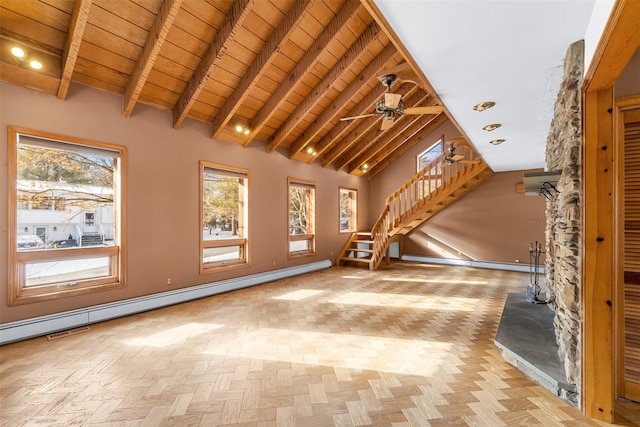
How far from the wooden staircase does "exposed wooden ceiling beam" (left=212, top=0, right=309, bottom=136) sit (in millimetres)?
4627

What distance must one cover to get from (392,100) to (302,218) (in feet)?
14.8

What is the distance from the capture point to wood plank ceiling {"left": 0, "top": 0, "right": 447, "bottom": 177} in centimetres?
299

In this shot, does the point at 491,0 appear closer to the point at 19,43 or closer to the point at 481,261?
the point at 19,43

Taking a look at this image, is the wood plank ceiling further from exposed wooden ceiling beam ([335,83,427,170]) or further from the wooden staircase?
the wooden staircase

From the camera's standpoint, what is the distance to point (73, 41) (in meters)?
2.91

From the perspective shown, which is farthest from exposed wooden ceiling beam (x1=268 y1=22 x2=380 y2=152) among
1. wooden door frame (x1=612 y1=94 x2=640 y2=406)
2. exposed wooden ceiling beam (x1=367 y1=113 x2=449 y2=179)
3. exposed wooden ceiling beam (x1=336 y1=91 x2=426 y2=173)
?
exposed wooden ceiling beam (x1=367 y1=113 x2=449 y2=179)

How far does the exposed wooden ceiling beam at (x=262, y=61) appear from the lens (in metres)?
3.45

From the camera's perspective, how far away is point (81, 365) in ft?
8.66

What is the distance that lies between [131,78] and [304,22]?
2.41 meters

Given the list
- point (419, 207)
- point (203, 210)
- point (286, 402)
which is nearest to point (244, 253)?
point (203, 210)

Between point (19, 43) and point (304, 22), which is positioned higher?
point (304, 22)

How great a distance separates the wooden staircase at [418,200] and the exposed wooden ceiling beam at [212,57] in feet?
17.2

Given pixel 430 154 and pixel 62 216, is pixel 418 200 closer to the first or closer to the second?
pixel 430 154

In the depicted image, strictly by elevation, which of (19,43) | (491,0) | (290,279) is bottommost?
(290,279)
